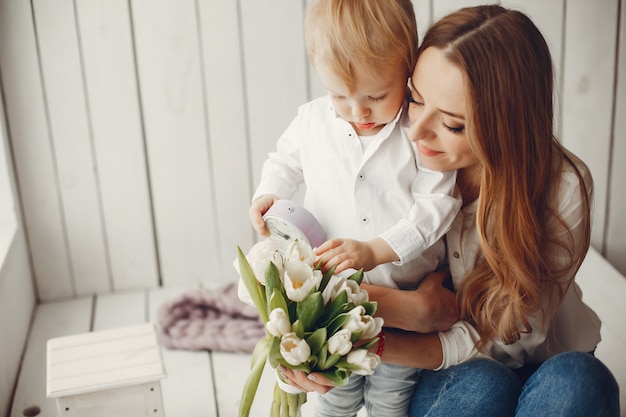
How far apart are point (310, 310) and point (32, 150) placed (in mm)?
1360

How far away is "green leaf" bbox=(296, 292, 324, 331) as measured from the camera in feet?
4.01

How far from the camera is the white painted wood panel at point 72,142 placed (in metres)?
2.15

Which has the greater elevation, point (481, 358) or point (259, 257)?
point (259, 257)

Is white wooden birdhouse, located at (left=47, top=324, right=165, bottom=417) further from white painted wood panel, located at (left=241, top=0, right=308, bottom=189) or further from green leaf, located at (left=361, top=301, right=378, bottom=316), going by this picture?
white painted wood panel, located at (left=241, top=0, right=308, bottom=189)

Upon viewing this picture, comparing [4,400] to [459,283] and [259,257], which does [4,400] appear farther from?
[459,283]

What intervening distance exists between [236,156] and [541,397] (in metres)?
1.27

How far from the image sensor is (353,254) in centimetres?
133

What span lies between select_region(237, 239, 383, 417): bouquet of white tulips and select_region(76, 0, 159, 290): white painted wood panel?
1.12m

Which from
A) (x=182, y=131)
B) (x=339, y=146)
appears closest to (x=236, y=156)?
(x=182, y=131)

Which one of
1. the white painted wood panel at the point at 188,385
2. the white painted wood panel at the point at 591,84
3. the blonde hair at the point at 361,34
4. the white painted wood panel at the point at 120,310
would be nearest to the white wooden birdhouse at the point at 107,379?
the white painted wood panel at the point at 188,385

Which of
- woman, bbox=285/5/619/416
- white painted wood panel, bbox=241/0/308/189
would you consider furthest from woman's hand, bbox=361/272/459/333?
white painted wood panel, bbox=241/0/308/189

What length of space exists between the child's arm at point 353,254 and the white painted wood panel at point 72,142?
1205 millimetres

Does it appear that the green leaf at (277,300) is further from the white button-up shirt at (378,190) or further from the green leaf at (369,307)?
the white button-up shirt at (378,190)

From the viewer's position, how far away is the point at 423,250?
1463mm
